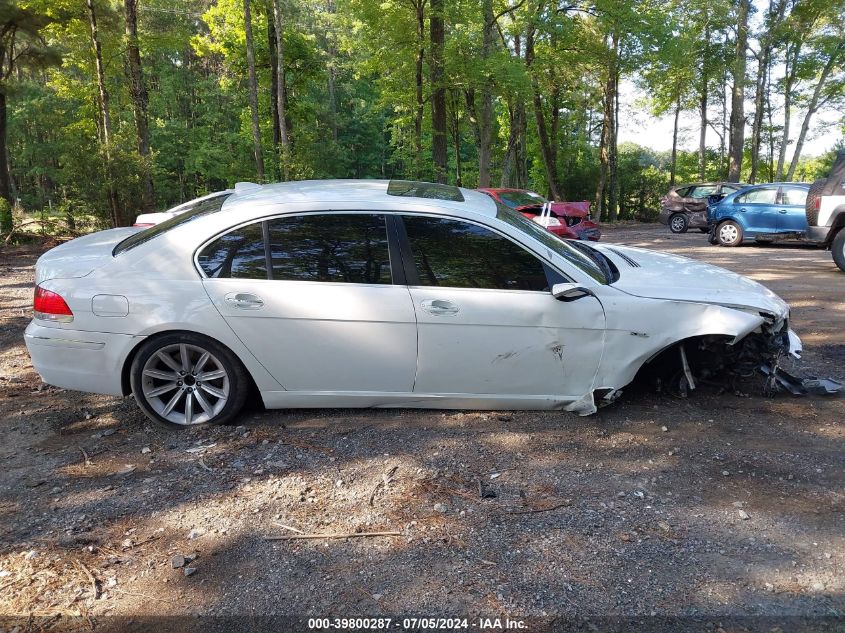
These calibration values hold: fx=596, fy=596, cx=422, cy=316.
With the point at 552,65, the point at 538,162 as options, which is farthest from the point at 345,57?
the point at 552,65

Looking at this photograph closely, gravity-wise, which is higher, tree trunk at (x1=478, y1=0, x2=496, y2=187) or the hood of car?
tree trunk at (x1=478, y1=0, x2=496, y2=187)

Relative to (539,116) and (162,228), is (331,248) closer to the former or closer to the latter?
(162,228)

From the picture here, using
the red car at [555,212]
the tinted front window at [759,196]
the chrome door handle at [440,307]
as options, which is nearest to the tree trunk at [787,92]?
the tinted front window at [759,196]

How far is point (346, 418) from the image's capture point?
4.14 metres

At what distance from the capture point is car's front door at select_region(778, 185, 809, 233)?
13.8 metres

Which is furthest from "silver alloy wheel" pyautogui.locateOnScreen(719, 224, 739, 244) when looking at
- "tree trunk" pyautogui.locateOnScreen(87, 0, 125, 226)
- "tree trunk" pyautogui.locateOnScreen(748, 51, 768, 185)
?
"tree trunk" pyautogui.locateOnScreen(748, 51, 768, 185)

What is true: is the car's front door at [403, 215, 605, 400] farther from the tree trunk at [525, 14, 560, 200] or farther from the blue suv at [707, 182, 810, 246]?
the tree trunk at [525, 14, 560, 200]

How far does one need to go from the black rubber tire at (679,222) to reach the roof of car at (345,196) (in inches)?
676

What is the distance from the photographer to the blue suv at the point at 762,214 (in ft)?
45.5

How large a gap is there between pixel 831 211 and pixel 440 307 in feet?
29.6

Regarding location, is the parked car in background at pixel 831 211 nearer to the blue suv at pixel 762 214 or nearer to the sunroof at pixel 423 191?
the blue suv at pixel 762 214

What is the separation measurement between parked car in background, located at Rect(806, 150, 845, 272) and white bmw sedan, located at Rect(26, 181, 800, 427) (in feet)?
23.9

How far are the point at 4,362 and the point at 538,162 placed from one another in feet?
115

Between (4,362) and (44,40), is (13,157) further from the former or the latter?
(4,362)
